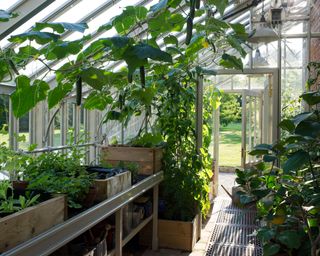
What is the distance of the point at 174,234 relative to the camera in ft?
10.9

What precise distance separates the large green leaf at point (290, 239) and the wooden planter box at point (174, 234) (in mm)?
1242

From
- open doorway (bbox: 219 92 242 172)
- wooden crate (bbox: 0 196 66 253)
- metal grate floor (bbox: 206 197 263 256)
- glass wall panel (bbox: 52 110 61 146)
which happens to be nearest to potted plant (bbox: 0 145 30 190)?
wooden crate (bbox: 0 196 66 253)

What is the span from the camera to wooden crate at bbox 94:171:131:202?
2.03 meters

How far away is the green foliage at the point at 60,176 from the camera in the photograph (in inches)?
69.1

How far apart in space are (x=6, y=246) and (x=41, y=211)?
8.5 inches

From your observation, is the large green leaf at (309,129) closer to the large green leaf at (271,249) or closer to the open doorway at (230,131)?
the large green leaf at (271,249)

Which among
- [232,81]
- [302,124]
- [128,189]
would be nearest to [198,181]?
[128,189]

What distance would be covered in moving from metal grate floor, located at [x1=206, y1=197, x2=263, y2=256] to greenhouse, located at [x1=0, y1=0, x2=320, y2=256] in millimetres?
21

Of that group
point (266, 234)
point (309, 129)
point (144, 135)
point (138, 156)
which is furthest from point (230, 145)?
point (309, 129)

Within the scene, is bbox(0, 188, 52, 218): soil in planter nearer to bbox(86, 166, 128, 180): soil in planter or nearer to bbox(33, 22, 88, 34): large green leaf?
bbox(86, 166, 128, 180): soil in planter

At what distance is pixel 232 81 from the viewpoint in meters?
6.99

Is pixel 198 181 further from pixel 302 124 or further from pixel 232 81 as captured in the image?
pixel 232 81

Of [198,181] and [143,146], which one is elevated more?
[143,146]

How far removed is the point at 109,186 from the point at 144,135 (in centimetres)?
117
